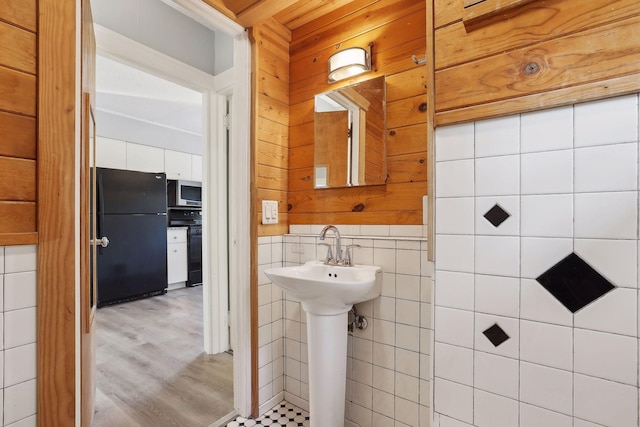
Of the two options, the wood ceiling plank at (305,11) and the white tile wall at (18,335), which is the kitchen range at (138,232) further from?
the wood ceiling plank at (305,11)

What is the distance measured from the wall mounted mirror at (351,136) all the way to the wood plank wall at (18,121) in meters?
1.25

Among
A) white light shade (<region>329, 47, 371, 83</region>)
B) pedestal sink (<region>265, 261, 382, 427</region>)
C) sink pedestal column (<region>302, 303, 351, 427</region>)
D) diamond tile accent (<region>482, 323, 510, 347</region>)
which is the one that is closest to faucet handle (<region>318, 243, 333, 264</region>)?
pedestal sink (<region>265, 261, 382, 427</region>)

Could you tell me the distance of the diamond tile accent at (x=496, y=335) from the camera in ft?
3.06

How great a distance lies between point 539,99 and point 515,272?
20.2 inches

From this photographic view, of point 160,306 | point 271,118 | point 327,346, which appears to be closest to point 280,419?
point 327,346

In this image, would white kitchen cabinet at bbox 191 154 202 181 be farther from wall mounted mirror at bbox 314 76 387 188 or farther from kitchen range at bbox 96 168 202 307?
wall mounted mirror at bbox 314 76 387 188

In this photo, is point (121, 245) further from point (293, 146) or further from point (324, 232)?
point (324, 232)

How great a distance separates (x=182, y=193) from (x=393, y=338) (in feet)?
13.4

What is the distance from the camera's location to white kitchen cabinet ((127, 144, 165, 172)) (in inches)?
163

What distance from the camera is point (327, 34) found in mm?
1811

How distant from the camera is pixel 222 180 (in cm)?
248

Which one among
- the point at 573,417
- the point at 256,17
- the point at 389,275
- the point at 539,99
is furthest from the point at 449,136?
the point at 256,17

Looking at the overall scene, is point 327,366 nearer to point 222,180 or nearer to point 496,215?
point 496,215

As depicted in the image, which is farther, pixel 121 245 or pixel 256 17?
pixel 121 245
